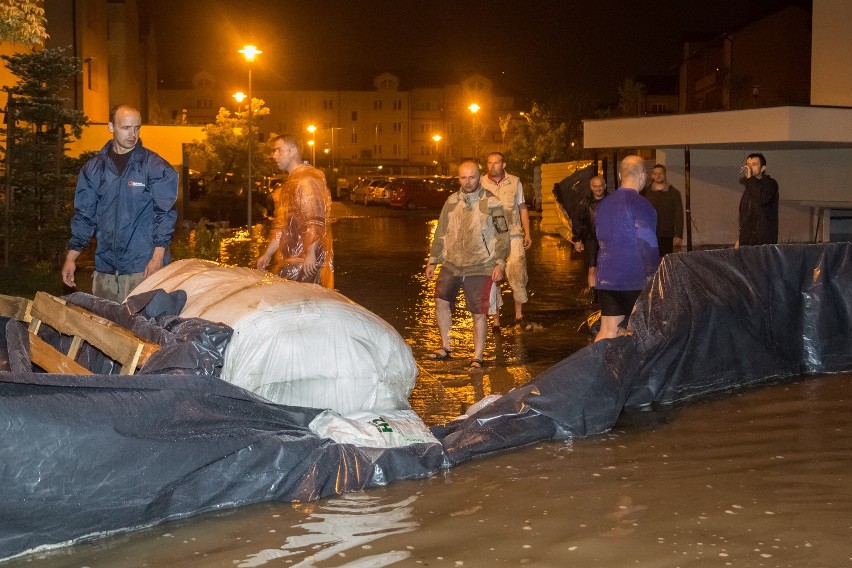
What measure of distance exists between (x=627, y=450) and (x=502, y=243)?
3586mm

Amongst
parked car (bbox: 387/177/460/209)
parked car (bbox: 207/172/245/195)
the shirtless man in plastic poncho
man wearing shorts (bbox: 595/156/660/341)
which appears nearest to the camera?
the shirtless man in plastic poncho

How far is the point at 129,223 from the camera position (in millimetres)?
7531

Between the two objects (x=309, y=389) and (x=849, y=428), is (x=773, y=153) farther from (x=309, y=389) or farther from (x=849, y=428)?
(x=309, y=389)

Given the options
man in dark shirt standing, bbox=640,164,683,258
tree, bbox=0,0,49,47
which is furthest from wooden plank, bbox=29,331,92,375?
man in dark shirt standing, bbox=640,164,683,258

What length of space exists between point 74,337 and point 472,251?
14.0 ft

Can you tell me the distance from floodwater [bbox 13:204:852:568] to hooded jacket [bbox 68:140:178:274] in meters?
2.27

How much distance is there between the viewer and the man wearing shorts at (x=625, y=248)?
8547 mm

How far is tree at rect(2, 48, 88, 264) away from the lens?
16.5 m

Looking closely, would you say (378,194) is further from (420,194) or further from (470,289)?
(470,289)

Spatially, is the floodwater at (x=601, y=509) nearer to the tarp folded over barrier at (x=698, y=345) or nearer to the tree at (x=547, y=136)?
the tarp folded over barrier at (x=698, y=345)

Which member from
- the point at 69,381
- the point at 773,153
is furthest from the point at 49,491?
the point at 773,153

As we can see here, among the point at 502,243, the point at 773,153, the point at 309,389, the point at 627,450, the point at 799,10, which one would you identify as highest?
the point at 799,10

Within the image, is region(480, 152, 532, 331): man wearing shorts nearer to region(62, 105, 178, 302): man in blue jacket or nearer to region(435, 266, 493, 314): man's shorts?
region(435, 266, 493, 314): man's shorts

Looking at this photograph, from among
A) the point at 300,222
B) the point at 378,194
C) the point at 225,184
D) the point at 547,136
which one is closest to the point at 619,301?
the point at 300,222
